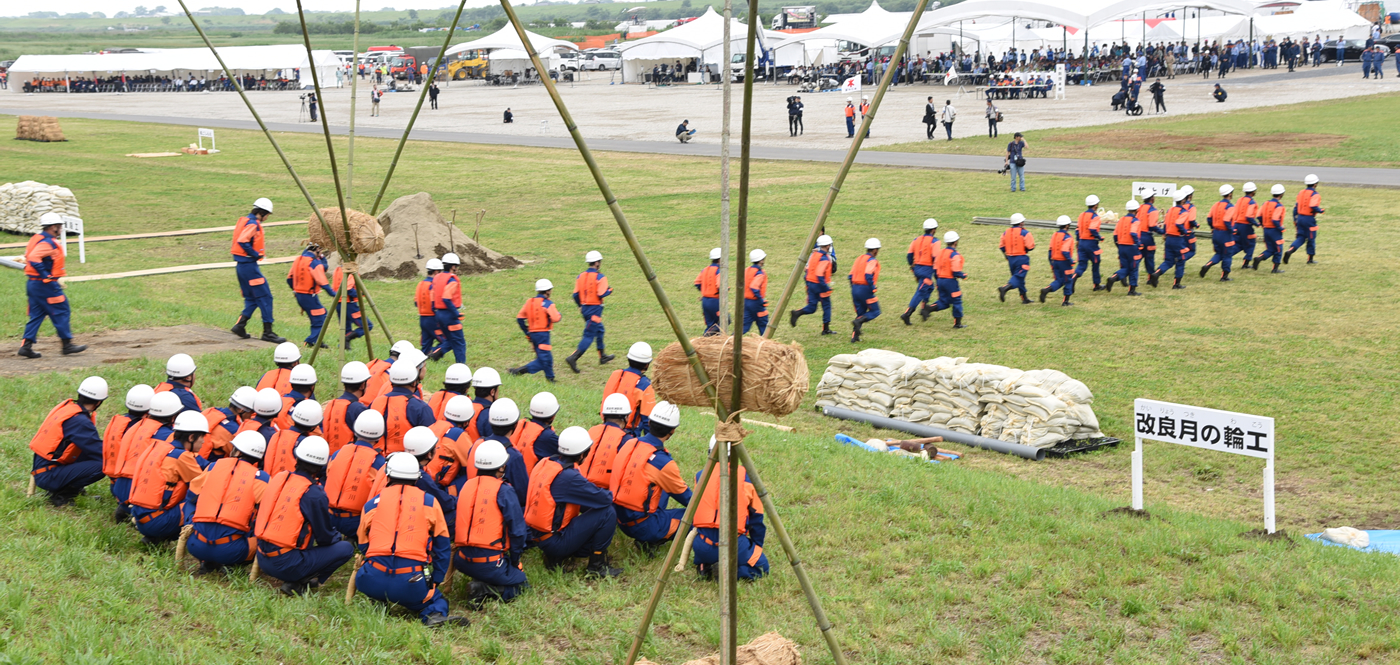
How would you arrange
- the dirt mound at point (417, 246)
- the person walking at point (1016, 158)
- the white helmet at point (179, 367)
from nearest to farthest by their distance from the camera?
the white helmet at point (179, 367) → the dirt mound at point (417, 246) → the person walking at point (1016, 158)

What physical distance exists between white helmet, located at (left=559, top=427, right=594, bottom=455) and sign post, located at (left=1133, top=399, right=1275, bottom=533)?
5.03m

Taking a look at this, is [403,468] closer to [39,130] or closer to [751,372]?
[751,372]

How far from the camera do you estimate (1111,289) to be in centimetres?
2112

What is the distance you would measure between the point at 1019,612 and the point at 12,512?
8.19m

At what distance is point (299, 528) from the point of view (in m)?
8.01

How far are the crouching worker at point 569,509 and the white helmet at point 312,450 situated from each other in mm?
1594

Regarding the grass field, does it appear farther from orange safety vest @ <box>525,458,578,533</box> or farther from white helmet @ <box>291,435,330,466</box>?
white helmet @ <box>291,435,330,466</box>

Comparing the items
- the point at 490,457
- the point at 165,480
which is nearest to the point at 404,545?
the point at 490,457

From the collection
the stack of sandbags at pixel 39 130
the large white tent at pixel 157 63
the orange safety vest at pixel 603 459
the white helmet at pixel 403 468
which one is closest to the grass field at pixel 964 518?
the orange safety vest at pixel 603 459

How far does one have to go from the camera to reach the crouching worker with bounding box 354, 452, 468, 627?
758cm

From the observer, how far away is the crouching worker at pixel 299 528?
26.2 feet

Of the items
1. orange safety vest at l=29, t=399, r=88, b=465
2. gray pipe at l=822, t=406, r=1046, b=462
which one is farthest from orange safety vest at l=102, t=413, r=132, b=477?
gray pipe at l=822, t=406, r=1046, b=462

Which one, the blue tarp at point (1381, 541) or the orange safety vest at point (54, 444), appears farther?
the orange safety vest at point (54, 444)

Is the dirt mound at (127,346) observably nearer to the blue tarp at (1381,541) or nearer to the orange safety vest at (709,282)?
the orange safety vest at (709,282)
